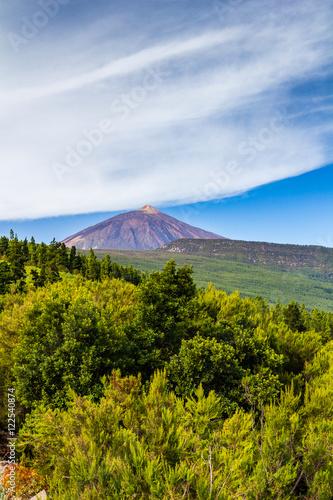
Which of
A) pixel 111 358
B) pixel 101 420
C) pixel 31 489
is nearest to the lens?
pixel 101 420

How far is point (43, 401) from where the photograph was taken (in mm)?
12641

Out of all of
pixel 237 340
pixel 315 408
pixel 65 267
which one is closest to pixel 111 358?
pixel 237 340

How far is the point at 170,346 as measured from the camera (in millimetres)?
16766

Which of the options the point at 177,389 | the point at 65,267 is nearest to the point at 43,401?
the point at 177,389

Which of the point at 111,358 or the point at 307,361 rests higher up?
the point at 111,358

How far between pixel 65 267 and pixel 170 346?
69.6m

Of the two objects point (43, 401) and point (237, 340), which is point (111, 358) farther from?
point (237, 340)

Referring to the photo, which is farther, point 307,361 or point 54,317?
point 307,361

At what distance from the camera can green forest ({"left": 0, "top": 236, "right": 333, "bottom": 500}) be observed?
5.96 metres

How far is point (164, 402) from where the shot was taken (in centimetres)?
949

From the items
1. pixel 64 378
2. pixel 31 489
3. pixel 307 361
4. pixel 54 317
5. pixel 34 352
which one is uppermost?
pixel 54 317

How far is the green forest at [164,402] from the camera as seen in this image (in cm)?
596

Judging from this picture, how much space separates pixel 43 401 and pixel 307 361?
1566 centimetres

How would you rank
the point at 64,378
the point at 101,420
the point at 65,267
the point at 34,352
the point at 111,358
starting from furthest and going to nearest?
the point at 65,267
the point at 111,358
the point at 34,352
the point at 64,378
the point at 101,420
